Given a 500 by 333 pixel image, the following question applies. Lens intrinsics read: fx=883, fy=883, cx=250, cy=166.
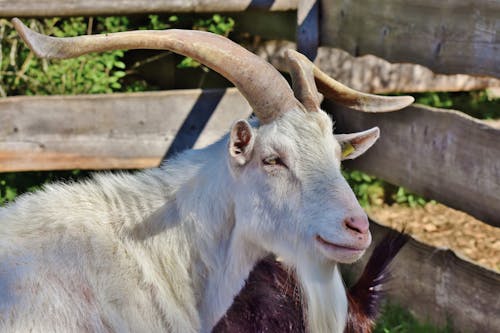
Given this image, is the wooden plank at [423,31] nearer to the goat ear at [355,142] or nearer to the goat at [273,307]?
the goat ear at [355,142]

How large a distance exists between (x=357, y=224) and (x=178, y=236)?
83 cm

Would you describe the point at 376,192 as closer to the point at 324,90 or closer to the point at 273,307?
the point at 273,307

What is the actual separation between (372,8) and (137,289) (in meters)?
2.61

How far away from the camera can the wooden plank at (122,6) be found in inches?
206

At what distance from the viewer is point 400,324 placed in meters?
5.35

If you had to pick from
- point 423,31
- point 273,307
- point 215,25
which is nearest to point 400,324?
point 273,307

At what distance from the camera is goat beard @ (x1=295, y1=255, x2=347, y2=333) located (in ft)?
12.1

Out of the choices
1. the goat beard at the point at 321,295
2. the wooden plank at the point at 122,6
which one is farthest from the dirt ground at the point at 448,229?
the goat beard at the point at 321,295

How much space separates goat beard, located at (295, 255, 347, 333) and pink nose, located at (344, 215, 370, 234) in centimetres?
27

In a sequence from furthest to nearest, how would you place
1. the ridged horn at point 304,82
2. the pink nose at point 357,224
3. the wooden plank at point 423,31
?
the wooden plank at point 423,31 → the ridged horn at point 304,82 → the pink nose at point 357,224

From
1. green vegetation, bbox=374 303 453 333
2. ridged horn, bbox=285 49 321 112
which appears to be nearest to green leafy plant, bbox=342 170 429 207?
green vegetation, bbox=374 303 453 333

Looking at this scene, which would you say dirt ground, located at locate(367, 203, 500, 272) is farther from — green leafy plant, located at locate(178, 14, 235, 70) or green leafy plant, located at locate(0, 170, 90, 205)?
green leafy plant, located at locate(0, 170, 90, 205)

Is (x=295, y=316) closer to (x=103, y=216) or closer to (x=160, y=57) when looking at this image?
(x=103, y=216)

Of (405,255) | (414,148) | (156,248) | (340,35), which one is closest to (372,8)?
(340,35)
